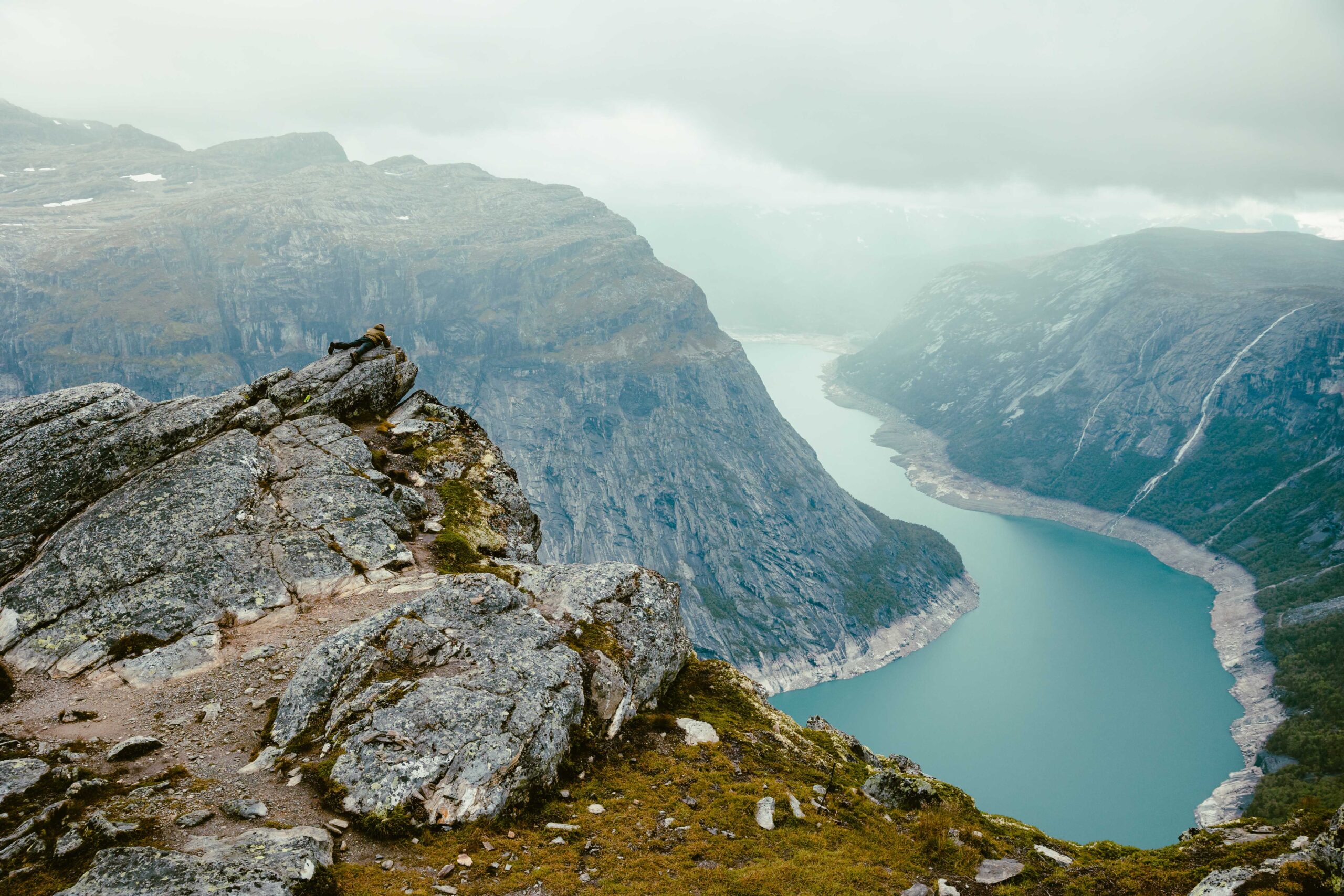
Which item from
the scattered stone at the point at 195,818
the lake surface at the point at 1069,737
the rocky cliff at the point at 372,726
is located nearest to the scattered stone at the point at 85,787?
the rocky cliff at the point at 372,726

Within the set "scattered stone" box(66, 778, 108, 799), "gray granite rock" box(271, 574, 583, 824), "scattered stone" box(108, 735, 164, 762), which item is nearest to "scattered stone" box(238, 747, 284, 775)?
"gray granite rock" box(271, 574, 583, 824)

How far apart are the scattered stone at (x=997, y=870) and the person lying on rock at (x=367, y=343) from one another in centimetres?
4124

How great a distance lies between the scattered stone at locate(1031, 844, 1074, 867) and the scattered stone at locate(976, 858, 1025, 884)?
6.26 ft

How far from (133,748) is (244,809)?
15.5 feet

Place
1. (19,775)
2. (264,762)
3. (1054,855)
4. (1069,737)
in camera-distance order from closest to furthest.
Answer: (19,775)
(264,762)
(1054,855)
(1069,737)

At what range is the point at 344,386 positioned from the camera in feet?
124

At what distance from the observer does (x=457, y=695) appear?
61.8 ft

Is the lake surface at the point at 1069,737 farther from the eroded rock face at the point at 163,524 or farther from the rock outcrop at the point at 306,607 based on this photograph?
the eroded rock face at the point at 163,524

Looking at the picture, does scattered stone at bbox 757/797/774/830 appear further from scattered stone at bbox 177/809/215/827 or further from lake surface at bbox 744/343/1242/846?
lake surface at bbox 744/343/1242/846

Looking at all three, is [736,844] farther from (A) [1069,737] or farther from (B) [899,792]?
(A) [1069,737]

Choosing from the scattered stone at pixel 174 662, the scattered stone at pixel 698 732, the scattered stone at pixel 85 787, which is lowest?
the scattered stone at pixel 698 732

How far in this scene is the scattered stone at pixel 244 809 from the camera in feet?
50.0

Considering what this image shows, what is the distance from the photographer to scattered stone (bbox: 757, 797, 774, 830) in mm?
18766

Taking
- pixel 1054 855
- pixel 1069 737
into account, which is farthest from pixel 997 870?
pixel 1069 737
